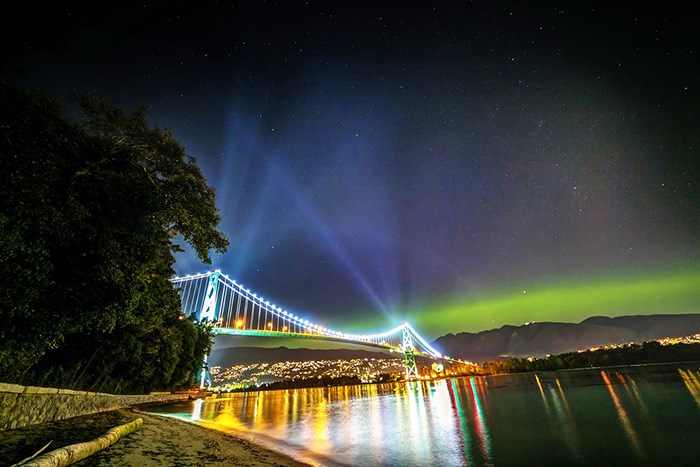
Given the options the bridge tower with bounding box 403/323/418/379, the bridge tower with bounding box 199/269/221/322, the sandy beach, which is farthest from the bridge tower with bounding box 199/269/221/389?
the sandy beach

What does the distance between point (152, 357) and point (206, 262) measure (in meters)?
12.8

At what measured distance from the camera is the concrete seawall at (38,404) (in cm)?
625

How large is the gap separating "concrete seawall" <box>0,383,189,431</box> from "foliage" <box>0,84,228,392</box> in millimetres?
951

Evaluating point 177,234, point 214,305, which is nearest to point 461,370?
point 214,305

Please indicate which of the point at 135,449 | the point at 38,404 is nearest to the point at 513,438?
the point at 135,449

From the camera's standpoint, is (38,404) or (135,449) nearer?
(135,449)

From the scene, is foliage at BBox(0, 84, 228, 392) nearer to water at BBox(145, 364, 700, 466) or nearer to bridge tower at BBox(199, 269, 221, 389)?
water at BBox(145, 364, 700, 466)

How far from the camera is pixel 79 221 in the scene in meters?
7.98

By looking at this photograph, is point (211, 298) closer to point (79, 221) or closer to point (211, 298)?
point (211, 298)

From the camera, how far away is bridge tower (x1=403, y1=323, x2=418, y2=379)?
302 ft

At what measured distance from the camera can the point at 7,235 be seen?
6258 mm

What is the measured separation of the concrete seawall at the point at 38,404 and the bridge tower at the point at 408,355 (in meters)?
88.8

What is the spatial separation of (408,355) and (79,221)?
93.9 meters

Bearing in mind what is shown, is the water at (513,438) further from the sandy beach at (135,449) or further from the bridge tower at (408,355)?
the bridge tower at (408,355)
